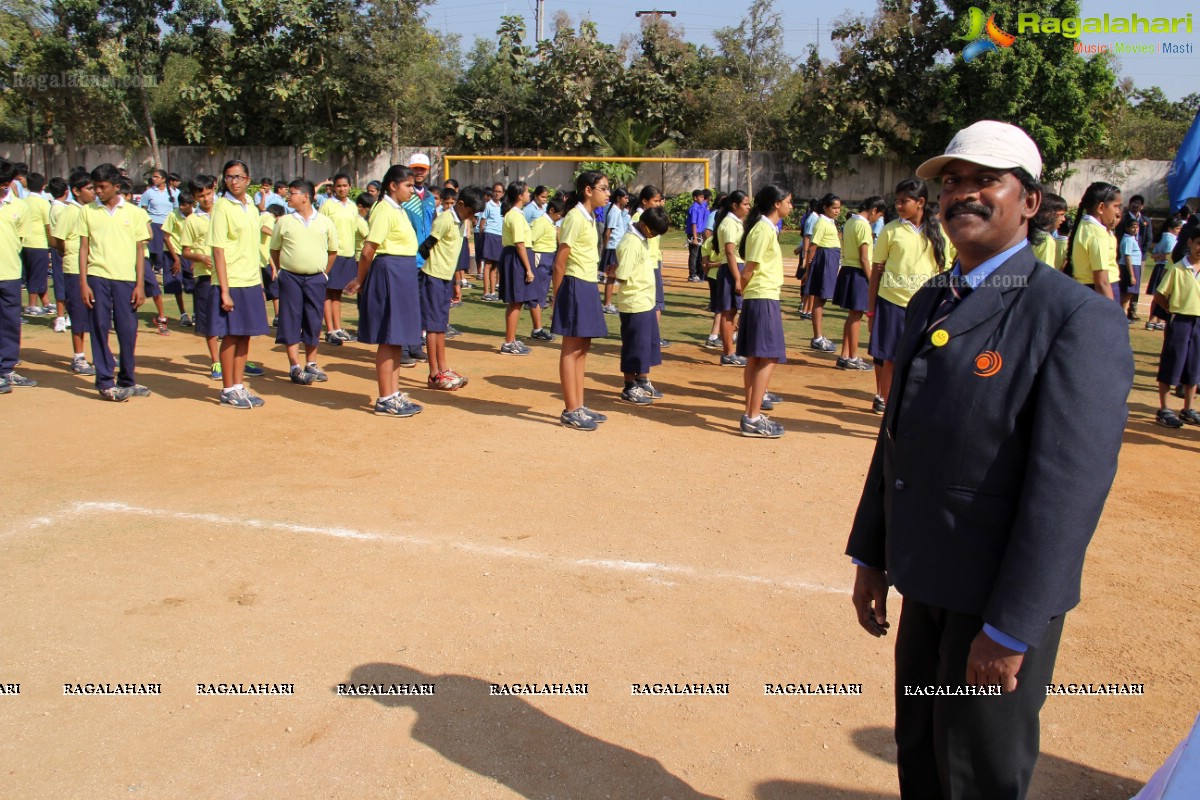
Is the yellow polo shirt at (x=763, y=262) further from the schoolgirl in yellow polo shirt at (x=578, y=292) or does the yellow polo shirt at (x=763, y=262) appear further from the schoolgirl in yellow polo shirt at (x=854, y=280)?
the schoolgirl in yellow polo shirt at (x=854, y=280)

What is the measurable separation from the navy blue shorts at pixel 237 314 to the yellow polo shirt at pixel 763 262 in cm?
386

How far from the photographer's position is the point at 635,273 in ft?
26.9

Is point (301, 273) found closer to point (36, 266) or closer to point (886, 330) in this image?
point (886, 330)

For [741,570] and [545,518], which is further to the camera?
[545,518]

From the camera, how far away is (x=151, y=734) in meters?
3.31

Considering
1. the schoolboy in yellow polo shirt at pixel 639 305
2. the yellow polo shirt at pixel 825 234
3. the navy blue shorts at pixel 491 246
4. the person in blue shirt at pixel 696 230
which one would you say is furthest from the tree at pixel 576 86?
the schoolboy in yellow polo shirt at pixel 639 305

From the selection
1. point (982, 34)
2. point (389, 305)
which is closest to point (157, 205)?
point (389, 305)

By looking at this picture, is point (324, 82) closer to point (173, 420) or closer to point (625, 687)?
point (173, 420)

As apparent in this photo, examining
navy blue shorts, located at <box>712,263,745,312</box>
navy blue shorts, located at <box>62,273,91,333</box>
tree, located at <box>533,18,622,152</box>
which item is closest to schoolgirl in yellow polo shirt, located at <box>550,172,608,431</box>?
navy blue shorts, located at <box>712,263,745,312</box>

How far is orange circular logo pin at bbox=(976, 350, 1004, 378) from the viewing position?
7.12 ft

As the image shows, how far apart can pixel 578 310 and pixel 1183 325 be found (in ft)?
16.5

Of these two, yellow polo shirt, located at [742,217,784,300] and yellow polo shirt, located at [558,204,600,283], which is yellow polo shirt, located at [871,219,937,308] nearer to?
yellow polo shirt, located at [742,217,784,300]

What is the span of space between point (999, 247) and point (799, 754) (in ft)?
6.12

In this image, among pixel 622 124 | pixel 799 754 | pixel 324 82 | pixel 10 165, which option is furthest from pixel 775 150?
pixel 799 754
